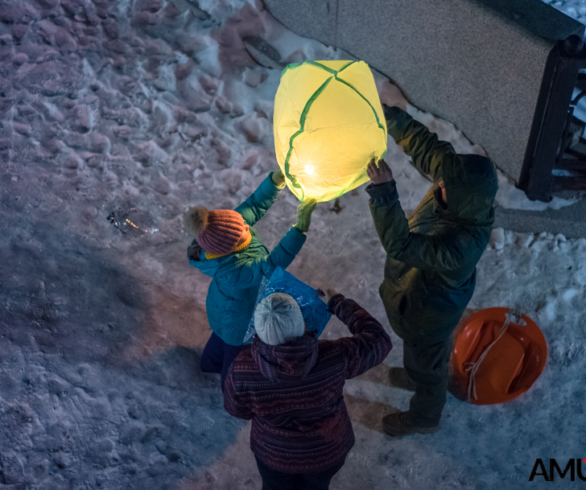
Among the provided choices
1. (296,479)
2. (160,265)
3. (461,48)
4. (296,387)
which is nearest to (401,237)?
(296,387)

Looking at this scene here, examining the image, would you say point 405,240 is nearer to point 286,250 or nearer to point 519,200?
point 286,250

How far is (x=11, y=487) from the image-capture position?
2.59m

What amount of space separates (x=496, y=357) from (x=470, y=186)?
1629mm

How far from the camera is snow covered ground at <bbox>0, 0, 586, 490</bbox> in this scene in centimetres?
280

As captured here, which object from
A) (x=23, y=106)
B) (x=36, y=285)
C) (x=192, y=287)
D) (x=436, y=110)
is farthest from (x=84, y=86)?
(x=436, y=110)

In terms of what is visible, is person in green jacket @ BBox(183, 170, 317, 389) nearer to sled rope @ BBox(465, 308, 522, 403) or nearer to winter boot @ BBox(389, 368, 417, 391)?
winter boot @ BBox(389, 368, 417, 391)

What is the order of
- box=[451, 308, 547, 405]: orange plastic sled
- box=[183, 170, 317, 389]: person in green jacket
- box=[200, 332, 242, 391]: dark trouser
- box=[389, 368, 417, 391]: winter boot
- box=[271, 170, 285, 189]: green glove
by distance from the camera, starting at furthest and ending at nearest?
box=[389, 368, 417, 391]: winter boot, box=[451, 308, 547, 405]: orange plastic sled, box=[200, 332, 242, 391]: dark trouser, box=[271, 170, 285, 189]: green glove, box=[183, 170, 317, 389]: person in green jacket

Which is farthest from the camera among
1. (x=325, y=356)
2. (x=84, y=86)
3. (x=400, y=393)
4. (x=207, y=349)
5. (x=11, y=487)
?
(x=84, y=86)

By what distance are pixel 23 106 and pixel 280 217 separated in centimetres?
206

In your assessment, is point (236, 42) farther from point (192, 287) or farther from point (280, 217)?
point (192, 287)

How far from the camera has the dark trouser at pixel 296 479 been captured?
213cm

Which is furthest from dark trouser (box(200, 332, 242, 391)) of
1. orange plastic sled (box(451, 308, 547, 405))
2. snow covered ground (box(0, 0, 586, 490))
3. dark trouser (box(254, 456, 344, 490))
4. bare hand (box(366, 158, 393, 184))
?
orange plastic sled (box(451, 308, 547, 405))

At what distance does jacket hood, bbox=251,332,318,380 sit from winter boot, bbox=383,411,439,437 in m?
1.33

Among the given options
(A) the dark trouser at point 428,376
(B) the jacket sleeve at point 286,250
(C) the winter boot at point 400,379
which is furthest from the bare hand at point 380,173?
(C) the winter boot at point 400,379
